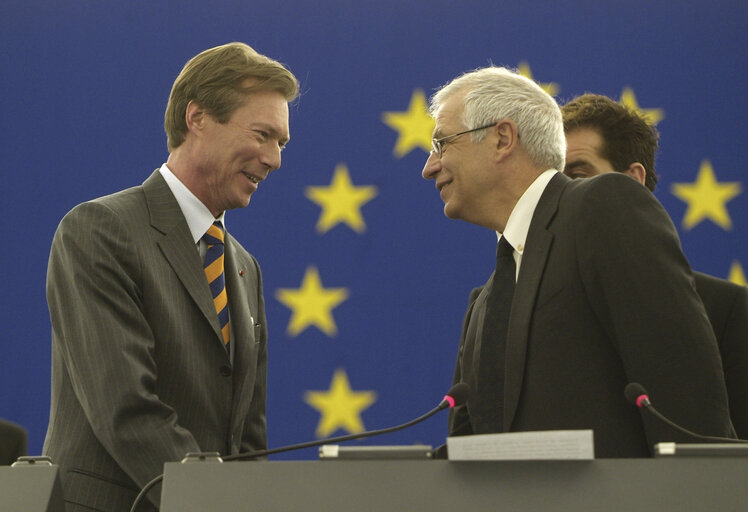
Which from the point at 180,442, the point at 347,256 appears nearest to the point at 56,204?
the point at 347,256

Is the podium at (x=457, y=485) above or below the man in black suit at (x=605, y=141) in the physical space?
below

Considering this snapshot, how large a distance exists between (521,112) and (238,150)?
0.67 meters

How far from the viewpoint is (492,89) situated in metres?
2.05

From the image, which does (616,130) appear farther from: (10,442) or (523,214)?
(10,442)

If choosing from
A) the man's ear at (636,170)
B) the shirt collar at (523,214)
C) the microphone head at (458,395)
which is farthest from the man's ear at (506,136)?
the microphone head at (458,395)

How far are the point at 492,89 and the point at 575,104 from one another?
627mm

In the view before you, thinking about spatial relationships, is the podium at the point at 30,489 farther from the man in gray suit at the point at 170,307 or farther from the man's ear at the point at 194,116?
the man's ear at the point at 194,116

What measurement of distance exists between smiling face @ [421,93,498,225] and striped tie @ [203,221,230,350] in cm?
50

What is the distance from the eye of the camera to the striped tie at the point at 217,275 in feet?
6.40

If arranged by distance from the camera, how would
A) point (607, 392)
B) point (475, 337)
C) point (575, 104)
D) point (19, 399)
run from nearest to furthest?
point (607, 392) < point (475, 337) < point (575, 104) < point (19, 399)

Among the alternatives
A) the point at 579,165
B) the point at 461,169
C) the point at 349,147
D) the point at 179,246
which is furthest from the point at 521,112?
the point at 349,147

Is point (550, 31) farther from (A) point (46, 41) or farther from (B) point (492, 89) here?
(A) point (46, 41)

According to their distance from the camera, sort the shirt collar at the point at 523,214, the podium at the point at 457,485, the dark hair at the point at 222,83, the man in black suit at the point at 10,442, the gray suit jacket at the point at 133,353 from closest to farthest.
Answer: the podium at the point at 457,485 < the gray suit jacket at the point at 133,353 < the shirt collar at the point at 523,214 < the dark hair at the point at 222,83 < the man in black suit at the point at 10,442

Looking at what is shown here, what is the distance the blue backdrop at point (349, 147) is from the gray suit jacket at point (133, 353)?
4.94 ft
